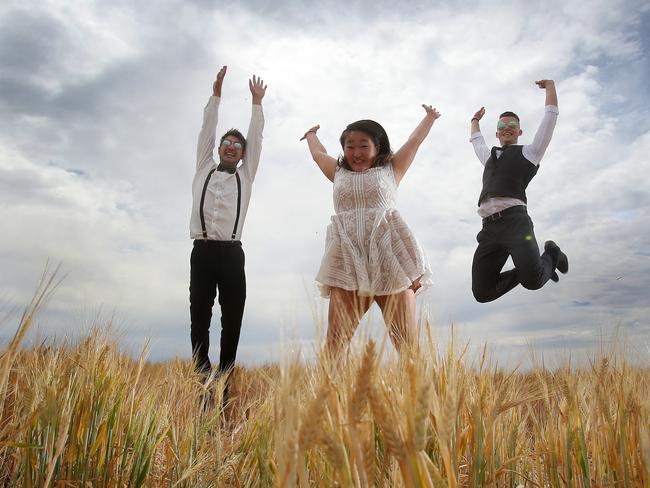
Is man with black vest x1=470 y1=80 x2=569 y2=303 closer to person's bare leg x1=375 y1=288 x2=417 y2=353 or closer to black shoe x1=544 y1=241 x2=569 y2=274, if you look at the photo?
black shoe x1=544 y1=241 x2=569 y2=274

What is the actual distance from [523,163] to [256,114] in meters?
2.46

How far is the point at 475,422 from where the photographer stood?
1403 millimetres

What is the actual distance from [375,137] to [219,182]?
4.62 feet

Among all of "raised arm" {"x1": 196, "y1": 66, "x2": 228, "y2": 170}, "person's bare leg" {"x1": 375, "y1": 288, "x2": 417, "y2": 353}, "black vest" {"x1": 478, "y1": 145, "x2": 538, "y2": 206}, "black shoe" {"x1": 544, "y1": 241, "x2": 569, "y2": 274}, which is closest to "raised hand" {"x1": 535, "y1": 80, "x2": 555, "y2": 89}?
"black vest" {"x1": 478, "y1": 145, "x2": 538, "y2": 206}

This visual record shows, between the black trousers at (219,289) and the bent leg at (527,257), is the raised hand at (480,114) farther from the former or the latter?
the black trousers at (219,289)

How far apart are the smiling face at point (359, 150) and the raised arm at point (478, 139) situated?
2.59m

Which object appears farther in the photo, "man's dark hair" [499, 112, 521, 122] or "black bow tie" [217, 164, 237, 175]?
"man's dark hair" [499, 112, 521, 122]

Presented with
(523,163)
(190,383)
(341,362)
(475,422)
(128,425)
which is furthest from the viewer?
(523,163)

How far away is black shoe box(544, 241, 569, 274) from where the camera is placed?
5.55 metres

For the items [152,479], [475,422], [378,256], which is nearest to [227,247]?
[378,256]

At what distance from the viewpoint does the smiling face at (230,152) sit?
4.14m

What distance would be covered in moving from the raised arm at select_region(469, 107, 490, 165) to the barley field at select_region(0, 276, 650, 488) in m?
3.52

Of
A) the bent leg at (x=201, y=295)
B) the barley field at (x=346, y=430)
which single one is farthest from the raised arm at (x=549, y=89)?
the barley field at (x=346, y=430)

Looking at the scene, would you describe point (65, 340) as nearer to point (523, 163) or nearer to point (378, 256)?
point (378, 256)
